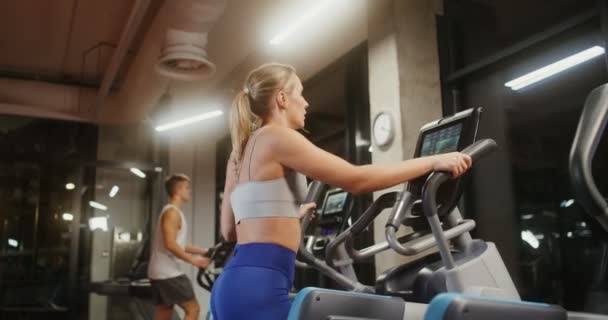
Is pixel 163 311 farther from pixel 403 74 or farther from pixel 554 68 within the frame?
pixel 554 68

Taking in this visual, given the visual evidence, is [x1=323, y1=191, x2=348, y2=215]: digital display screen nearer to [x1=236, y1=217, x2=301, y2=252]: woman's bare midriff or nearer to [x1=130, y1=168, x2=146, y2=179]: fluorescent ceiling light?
[x1=236, y1=217, x2=301, y2=252]: woman's bare midriff

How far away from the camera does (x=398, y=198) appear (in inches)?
77.4

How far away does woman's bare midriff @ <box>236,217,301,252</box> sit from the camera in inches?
60.9

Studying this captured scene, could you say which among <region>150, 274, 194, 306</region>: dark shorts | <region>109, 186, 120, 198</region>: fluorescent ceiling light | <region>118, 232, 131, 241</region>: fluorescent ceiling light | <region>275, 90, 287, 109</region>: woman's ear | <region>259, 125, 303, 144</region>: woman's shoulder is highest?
<region>109, 186, 120, 198</region>: fluorescent ceiling light

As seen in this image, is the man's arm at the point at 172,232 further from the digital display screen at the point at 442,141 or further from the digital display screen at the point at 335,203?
the digital display screen at the point at 442,141

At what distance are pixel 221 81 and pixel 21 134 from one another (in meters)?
2.97

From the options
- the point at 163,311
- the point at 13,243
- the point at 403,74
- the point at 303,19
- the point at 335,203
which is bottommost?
the point at 163,311

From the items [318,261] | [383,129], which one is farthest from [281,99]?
[383,129]

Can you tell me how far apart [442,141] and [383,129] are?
5.66 feet

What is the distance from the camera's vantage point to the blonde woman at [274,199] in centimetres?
150

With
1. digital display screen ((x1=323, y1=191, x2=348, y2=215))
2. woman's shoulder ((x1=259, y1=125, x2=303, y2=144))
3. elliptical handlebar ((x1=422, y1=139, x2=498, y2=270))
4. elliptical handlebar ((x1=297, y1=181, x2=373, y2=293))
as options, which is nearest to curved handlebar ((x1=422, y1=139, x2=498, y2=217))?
elliptical handlebar ((x1=422, y1=139, x2=498, y2=270))

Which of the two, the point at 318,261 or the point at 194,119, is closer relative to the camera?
the point at 318,261

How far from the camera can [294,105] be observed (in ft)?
5.76

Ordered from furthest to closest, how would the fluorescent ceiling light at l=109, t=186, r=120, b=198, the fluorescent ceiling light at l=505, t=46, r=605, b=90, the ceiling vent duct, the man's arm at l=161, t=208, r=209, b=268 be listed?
the fluorescent ceiling light at l=109, t=186, r=120, b=198, the man's arm at l=161, t=208, r=209, b=268, the ceiling vent duct, the fluorescent ceiling light at l=505, t=46, r=605, b=90
